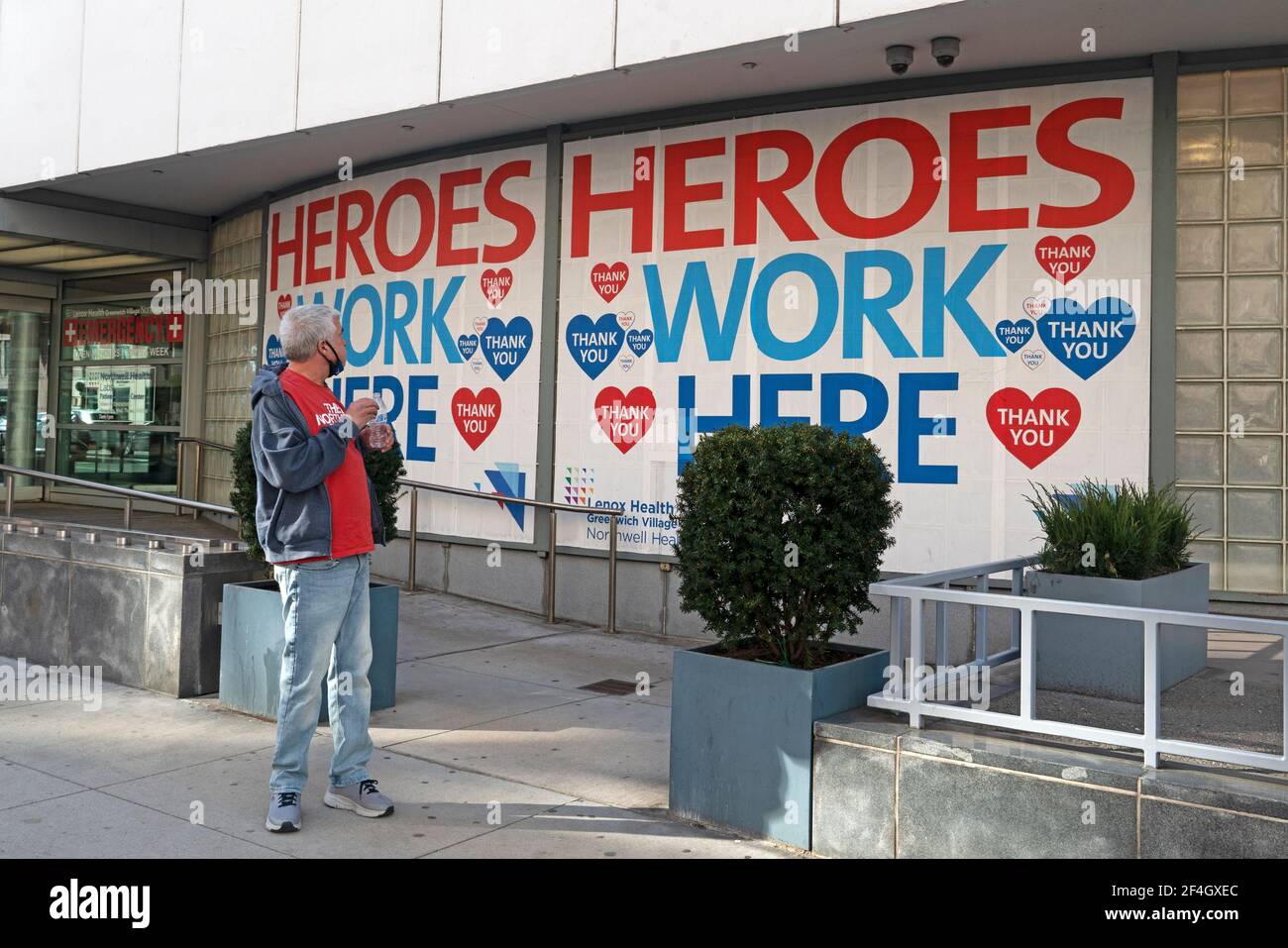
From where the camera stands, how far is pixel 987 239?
331 inches

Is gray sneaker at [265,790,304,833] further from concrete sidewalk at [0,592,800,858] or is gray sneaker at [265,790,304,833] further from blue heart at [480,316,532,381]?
blue heart at [480,316,532,381]

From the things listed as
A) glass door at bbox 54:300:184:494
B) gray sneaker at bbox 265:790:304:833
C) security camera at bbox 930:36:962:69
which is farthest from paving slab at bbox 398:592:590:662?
glass door at bbox 54:300:184:494

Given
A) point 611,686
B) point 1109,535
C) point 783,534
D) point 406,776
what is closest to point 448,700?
point 611,686

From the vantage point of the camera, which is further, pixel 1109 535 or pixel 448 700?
pixel 448 700

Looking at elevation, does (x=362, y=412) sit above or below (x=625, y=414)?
below

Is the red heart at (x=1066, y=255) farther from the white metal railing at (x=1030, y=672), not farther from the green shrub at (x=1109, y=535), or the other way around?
the white metal railing at (x=1030, y=672)

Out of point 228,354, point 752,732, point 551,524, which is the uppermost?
point 228,354

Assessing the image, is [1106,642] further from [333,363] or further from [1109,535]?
[333,363]

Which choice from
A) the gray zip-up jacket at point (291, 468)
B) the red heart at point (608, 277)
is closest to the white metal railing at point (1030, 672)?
the gray zip-up jacket at point (291, 468)

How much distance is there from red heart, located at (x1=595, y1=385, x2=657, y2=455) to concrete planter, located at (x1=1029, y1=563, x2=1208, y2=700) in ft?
15.2

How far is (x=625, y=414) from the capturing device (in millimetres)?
9875

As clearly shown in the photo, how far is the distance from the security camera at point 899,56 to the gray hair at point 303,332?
4837mm

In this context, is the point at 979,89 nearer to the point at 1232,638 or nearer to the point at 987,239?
the point at 987,239

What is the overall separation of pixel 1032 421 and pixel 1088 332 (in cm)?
72
